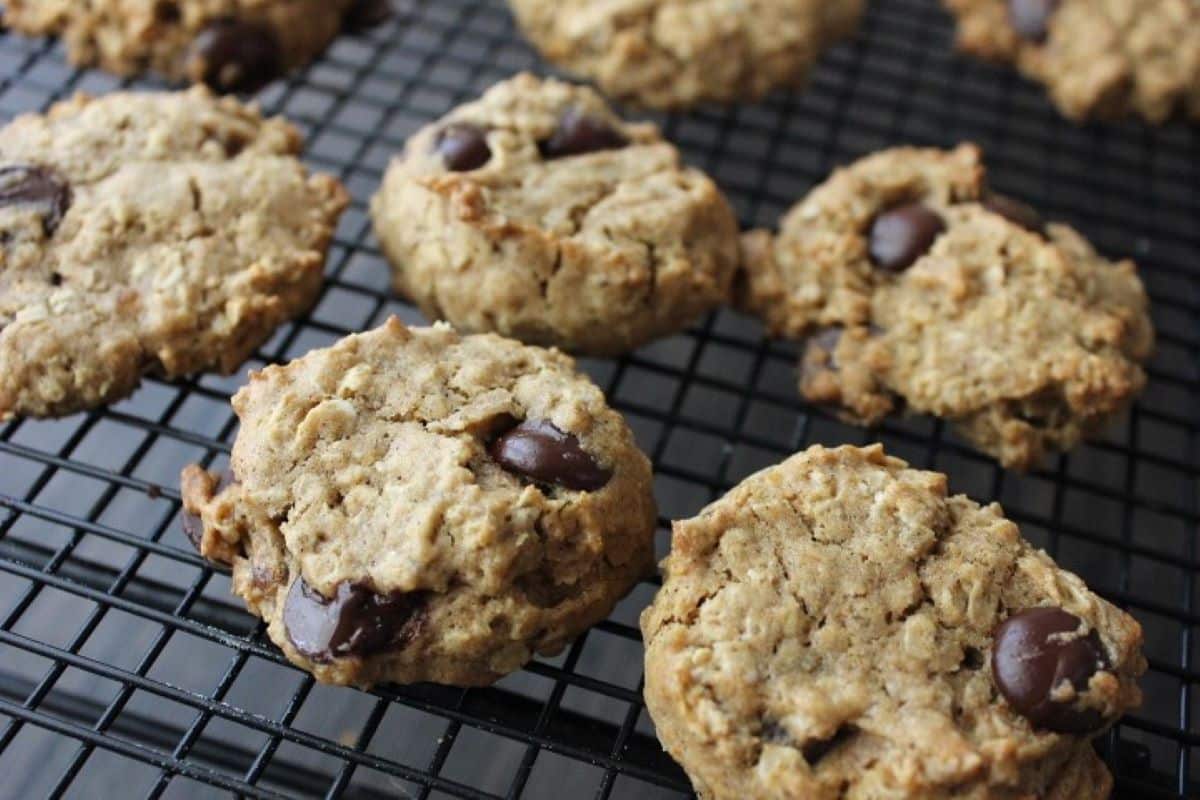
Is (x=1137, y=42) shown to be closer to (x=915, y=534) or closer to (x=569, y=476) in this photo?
(x=915, y=534)

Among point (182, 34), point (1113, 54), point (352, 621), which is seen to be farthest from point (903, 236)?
point (182, 34)

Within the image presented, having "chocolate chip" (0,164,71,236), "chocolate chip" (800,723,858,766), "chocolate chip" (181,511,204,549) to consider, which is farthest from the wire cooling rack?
"chocolate chip" (0,164,71,236)

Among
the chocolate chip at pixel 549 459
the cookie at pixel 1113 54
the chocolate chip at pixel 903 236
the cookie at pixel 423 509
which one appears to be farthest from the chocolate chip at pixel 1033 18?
the chocolate chip at pixel 549 459

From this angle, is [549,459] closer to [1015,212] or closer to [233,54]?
[1015,212]

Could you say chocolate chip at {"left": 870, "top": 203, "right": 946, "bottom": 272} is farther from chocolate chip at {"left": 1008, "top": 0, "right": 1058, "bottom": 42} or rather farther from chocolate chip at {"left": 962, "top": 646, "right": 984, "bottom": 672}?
chocolate chip at {"left": 1008, "top": 0, "right": 1058, "bottom": 42}

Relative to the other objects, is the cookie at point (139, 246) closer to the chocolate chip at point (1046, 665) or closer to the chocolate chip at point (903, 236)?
the chocolate chip at point (903, 236)
